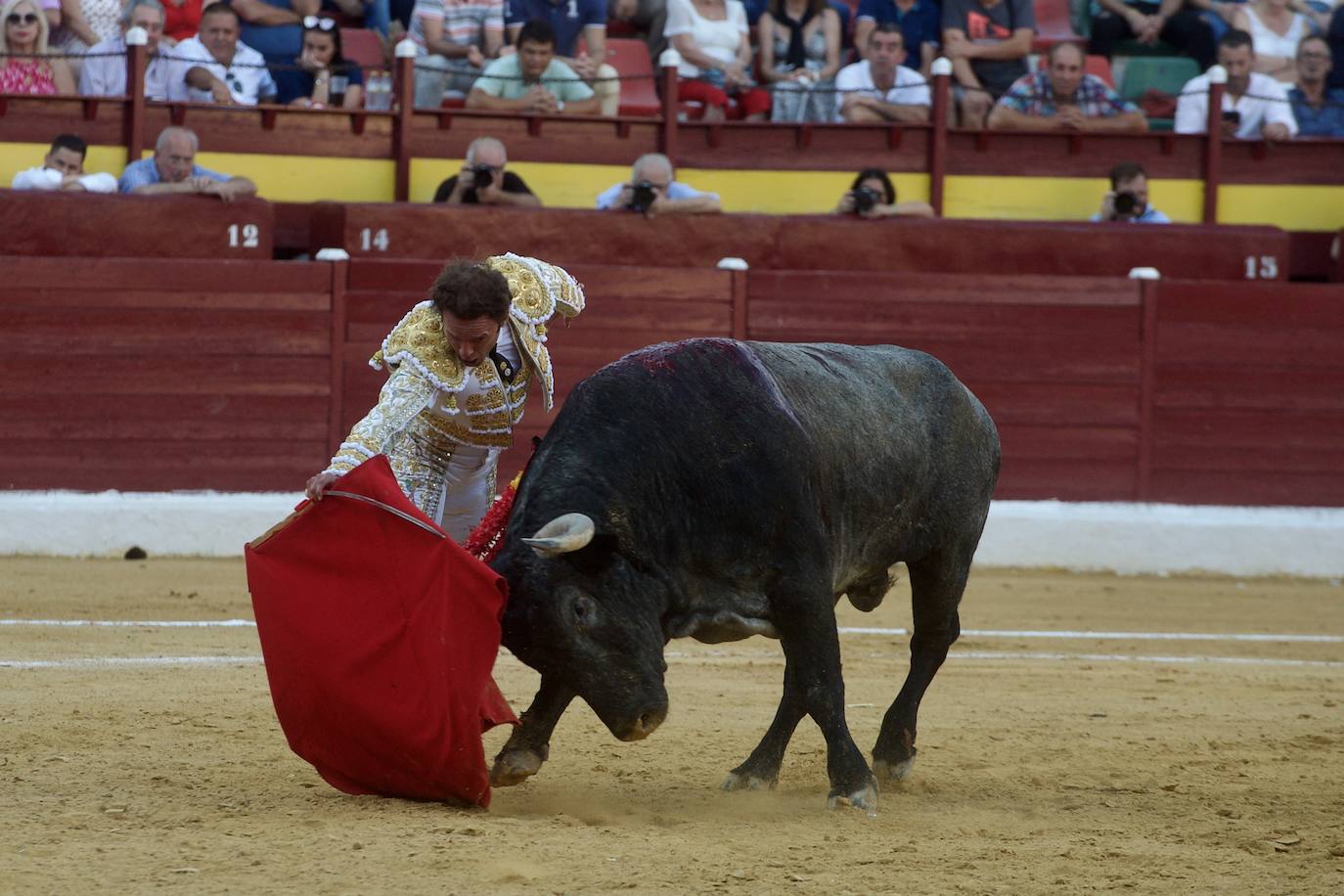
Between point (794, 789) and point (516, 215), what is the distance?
5.08m

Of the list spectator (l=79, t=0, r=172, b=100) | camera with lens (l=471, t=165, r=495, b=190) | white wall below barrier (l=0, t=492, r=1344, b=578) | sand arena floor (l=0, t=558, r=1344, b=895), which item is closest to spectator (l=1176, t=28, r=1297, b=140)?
white wall below barrier (l=0, t=492, r=1344, b=578)

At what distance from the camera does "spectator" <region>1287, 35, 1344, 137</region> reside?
10.3 meters

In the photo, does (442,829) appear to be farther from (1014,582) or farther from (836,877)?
(1014,582)

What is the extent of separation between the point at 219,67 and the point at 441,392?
5664 millimetres


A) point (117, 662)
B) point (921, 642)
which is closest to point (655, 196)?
point (117, 662)

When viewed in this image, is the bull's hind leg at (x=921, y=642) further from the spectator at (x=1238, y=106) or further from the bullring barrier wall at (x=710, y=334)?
the spectator at (x=1238, y=106)

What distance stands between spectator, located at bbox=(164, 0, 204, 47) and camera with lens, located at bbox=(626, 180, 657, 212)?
2371 millimetres

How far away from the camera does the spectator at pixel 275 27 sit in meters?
9.31

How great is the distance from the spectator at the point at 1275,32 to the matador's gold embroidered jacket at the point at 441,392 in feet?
25.3

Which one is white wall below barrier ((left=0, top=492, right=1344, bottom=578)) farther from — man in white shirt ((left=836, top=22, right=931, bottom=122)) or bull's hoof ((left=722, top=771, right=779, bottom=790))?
bull's hoof ((left=722, top=771, right=779, bottom=790))

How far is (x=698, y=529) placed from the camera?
3.77 metres

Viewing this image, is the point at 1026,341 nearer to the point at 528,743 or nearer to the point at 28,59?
the point at 28,59

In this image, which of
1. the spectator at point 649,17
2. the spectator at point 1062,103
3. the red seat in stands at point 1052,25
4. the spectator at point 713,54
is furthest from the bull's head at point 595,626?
the red seat in stands at point 1052,25

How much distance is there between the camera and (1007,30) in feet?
33.6
